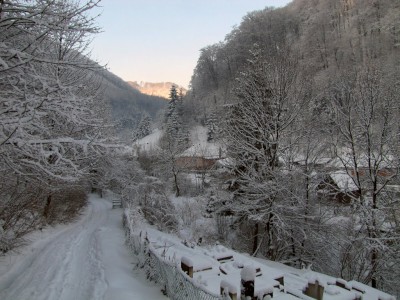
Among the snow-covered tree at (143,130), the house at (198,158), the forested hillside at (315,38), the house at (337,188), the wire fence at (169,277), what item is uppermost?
the forested hillside at (315,38)

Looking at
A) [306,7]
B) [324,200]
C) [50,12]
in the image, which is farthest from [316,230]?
[306,7]

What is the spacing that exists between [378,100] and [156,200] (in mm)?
17746

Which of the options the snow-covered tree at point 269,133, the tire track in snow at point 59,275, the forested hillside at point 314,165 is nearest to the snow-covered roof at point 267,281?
the tire track in snow at point 59,275

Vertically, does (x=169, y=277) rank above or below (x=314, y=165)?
below

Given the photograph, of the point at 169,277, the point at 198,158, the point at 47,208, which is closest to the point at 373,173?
the point at 169,277

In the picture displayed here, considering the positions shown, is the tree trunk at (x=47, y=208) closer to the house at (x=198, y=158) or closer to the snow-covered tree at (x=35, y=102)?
the snow-covered tree at (x=35, y=102)

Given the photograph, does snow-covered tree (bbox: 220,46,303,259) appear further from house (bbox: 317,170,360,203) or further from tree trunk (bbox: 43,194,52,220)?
tree trunk (bbox: 43,194,52,220)

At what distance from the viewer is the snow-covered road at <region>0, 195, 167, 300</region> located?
22.7ft

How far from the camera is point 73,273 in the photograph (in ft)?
28.1

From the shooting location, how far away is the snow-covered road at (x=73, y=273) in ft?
→ 22.7

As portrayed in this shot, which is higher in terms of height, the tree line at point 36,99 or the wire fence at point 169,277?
the tree line at point 36,99

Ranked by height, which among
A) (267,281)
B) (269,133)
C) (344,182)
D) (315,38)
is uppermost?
(315,38)

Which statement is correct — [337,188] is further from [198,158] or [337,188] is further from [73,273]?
[198,158]

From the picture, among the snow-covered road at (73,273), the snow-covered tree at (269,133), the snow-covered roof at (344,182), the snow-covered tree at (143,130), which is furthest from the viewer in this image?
the snow-covered tree at (143,130)
